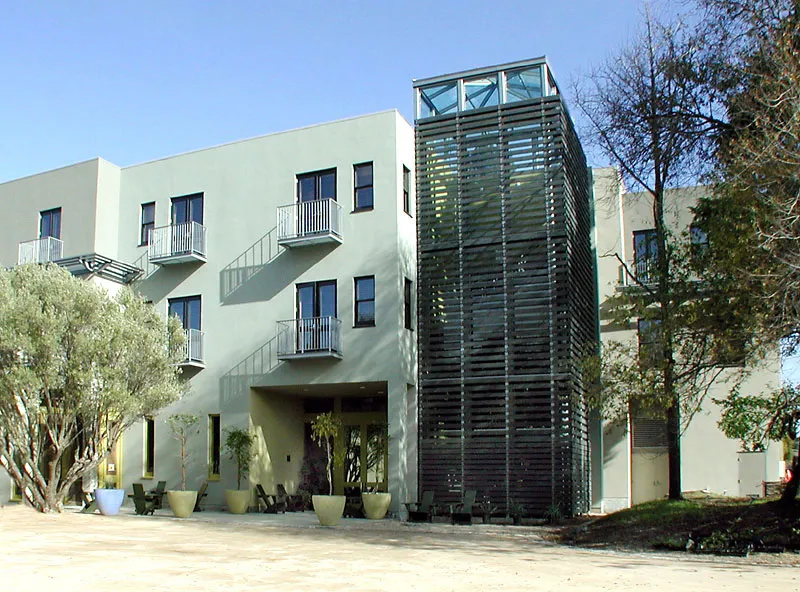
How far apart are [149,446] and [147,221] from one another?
20.8ft

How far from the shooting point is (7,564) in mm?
11438

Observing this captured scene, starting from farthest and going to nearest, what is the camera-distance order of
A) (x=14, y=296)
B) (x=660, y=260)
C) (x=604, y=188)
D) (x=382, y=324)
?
(x=604, y=188) → (x=382, y=324) → (x=14, y=296) → (x=660, y=260)

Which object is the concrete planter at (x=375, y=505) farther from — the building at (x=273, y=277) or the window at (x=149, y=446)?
the window at (x=149, y=446)

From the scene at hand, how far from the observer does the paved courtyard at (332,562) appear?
1007cm

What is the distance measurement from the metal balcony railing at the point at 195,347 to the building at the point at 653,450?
1064cm

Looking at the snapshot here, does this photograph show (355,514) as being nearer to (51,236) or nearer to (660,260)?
(660,260)

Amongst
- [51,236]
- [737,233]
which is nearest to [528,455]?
[737,233]

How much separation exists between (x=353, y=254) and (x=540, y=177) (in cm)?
496

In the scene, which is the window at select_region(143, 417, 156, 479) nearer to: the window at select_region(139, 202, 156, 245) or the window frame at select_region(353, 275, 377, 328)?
the window at select_region(139, 202, 156, 245)

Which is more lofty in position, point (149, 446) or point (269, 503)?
point (149, 446)

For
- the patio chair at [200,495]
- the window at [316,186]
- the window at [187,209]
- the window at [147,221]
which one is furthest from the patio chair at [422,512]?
the window at [147,221]

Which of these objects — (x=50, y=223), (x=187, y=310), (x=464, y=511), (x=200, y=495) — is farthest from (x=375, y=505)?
(x=50, y=223)

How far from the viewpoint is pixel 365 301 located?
21562 millimetres

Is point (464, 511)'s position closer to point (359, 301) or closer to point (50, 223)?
point (359, 301)
